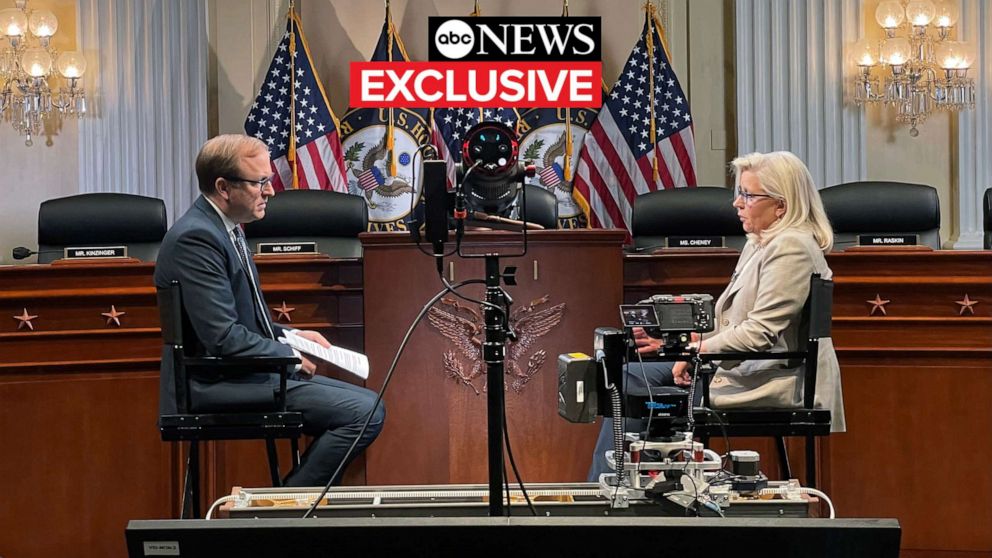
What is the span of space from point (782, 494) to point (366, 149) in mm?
5424

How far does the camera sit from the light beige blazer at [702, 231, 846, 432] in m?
3.16

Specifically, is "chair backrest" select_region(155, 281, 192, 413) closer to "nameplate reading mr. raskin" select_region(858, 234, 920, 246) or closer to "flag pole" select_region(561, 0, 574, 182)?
"nameplate reading mr. raskin" select_region(858, 234, 920, 246)

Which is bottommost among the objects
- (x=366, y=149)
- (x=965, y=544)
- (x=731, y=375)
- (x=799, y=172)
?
(x=965, y=544)

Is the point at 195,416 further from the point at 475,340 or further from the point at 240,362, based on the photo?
the point at 475,340

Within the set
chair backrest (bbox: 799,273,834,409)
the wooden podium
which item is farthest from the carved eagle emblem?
chair backrest (bbox: 799,273,834,409)

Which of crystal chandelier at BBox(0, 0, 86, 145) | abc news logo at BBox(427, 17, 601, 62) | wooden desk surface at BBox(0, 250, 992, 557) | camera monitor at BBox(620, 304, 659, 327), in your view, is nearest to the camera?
camera monitor at BBox(620, 304, 659, 327)

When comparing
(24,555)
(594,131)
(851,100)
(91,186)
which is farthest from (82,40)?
(851,100)

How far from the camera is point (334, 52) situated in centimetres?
750

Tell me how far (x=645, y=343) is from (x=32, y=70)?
4978 millimetres

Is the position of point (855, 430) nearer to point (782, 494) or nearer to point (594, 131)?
point (782, 494)

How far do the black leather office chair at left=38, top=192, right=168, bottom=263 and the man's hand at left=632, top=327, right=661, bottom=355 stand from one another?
283 centimetres

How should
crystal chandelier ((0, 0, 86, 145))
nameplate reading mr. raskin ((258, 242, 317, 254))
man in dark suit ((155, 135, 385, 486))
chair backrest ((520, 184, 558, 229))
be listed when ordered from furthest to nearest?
crystal chandelier ((0, 0, 86, 145))
chair backrest ((520, 184, 558, 229))
nameplate reading mr. raskin ((258, 242, 317, 254))
man in dark suit ((155, 135, 385, 486))

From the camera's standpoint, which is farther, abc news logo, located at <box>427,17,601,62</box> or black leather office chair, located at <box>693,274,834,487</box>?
abc news logo, located at <box>427,17,601,62</box>

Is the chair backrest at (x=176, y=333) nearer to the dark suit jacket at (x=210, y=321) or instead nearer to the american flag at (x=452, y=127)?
the dark suit jacket at (x=210, y=321)
